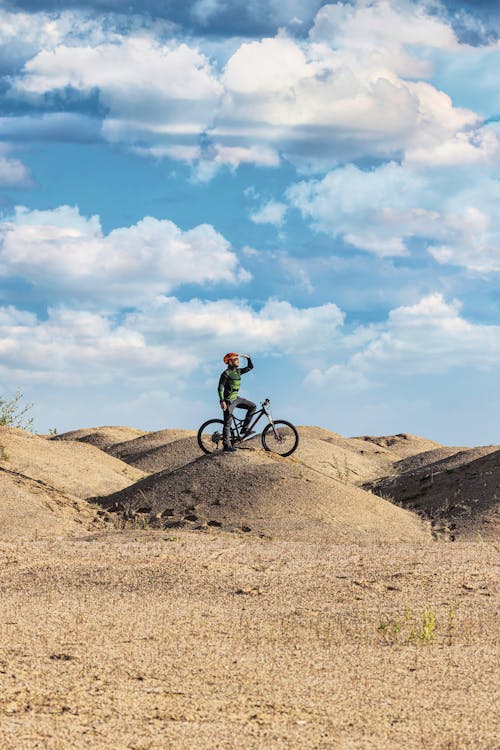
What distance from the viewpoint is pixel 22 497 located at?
18.4 metres

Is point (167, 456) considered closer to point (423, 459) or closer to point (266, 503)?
point (423, 459)

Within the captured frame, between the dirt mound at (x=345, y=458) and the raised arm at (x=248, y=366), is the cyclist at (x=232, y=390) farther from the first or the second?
the dirt mound at (x=345, y=458)

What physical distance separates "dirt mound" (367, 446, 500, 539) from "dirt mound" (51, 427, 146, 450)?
1743 cm

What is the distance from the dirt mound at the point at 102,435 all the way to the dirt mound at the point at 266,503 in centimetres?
1921

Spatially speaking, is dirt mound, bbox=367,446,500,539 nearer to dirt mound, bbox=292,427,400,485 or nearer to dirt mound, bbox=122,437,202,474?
dirt mound, bbox=292,427,400,485

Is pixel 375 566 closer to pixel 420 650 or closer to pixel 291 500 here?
pixel 420 650

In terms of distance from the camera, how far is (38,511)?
1780cm

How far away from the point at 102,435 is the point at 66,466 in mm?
16903

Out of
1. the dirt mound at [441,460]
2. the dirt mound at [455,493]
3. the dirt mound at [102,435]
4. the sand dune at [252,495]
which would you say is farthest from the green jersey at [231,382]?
the dirt mound at [102,435]

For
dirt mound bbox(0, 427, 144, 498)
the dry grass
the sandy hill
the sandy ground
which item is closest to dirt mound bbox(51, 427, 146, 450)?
the sandy hill

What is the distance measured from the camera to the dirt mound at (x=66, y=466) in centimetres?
2294

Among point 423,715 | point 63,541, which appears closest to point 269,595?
point 423,715

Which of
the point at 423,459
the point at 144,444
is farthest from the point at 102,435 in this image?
the point at 423,459

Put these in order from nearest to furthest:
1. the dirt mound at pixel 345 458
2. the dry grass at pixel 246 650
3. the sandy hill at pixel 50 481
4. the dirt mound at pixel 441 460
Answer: the dry grass at pixel 246 650 < the sandy hill at pixel 50 481 < the dirt mound at pixel 441 460 < the dirt mound at pixel 345 458
